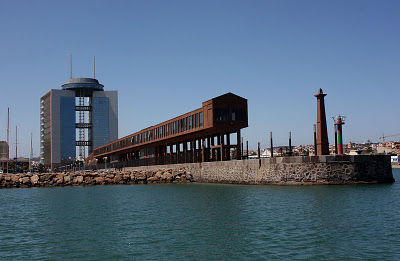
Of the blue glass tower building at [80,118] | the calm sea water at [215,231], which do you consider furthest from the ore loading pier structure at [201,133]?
the blue glass tower building at [80,118]

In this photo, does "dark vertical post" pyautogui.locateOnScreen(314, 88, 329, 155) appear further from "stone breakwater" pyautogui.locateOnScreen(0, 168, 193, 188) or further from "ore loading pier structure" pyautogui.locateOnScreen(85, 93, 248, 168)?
"stone breakwater" pyautogui.locateOnScreen(0, 168, 193, 188)

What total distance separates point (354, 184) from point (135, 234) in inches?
1019

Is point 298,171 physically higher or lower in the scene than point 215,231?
higher

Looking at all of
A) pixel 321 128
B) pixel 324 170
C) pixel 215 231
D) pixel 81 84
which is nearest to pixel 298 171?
pixel 324 170

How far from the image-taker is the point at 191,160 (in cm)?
6681

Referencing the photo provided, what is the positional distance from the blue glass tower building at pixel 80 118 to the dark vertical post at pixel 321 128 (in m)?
152

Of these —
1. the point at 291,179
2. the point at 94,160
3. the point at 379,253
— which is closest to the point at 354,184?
the point at 291,179

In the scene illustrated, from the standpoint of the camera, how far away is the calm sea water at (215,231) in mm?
13719

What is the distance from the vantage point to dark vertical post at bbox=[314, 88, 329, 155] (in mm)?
39406

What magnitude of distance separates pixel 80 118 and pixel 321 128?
161901 mm

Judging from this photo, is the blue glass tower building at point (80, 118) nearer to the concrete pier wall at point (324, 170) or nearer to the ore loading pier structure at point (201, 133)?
the ore loading pier structure at point (201, 133)

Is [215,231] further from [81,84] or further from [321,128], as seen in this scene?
[81,84]

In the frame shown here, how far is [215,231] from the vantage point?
1741 cm

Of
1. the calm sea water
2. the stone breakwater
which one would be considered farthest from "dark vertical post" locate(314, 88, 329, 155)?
the stone breakwater
